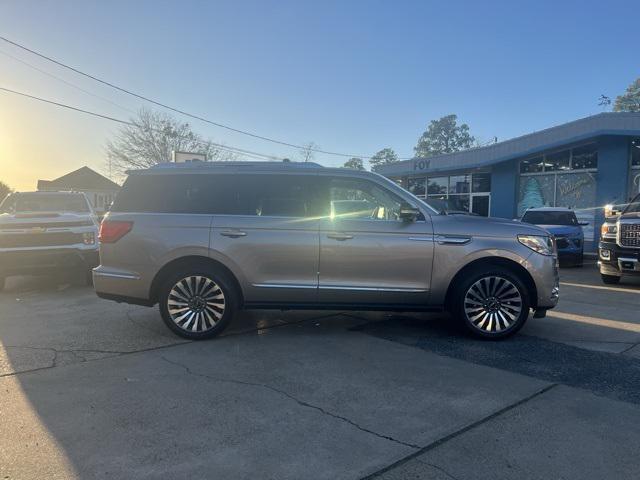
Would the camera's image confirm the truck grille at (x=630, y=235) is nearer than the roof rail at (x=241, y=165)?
No

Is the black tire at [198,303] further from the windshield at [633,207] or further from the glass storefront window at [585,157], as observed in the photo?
the glass storefront window at [585,157]

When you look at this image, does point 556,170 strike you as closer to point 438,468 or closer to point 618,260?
point 618,260

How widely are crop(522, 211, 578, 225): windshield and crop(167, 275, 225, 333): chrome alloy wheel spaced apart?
11473 mm

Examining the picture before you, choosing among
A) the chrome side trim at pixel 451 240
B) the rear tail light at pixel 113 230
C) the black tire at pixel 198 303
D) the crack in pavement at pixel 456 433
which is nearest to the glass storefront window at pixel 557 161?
the chrome side trim at pixel 451 240

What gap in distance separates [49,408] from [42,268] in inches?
228

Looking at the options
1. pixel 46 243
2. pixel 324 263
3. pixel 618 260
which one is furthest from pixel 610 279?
pixel 46 243

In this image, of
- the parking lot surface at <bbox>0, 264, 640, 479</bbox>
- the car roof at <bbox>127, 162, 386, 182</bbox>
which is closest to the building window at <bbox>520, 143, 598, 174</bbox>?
the parking lot surface at <bbox>0, 264, 640, 479</bbox>

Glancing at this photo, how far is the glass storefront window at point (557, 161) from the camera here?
18.5 m

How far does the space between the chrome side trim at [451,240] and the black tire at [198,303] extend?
2.38 m

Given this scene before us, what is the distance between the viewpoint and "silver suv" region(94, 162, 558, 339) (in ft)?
17.6

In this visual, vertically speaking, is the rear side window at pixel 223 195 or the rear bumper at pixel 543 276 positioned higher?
the rear side window at pixel 223 195

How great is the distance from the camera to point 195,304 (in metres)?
5.41

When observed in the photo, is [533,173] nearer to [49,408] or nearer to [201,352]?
[201,352]

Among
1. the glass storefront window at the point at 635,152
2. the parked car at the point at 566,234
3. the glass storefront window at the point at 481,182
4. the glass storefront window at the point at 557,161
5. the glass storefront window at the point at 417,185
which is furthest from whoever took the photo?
the glass storefront window at the point at 417,185
